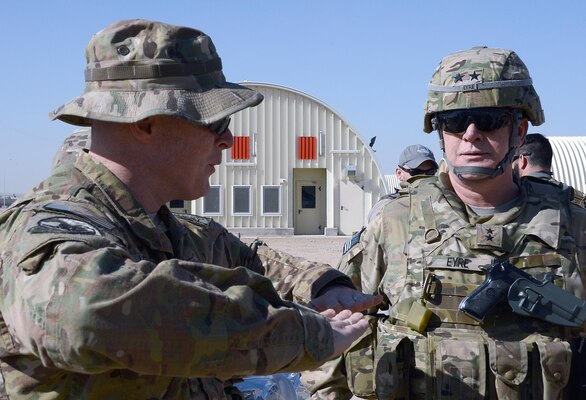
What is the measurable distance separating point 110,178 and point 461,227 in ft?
5.97

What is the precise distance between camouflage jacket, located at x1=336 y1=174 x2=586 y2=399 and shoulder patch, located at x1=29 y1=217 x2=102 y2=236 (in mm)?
1833

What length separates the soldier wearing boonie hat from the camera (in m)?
1.58

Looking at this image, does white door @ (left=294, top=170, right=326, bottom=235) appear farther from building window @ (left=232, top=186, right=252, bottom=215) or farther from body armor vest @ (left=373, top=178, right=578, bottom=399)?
body armor vest @ (left=373, top=178, right=578, bottom=399)

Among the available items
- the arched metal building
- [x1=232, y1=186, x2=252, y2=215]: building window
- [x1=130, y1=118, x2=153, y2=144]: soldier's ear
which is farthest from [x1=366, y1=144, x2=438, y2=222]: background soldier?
[x1=232, y1=186, x2=252, y2=215]: building window

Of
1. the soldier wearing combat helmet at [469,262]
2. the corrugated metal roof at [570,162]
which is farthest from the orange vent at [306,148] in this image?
the soldier wearing combat helmet at [469,262]

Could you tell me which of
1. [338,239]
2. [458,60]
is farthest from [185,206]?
[458,60]

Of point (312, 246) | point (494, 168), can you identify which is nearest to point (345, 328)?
point (494, 168)

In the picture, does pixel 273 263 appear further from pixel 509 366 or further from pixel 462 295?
pixel 509 366

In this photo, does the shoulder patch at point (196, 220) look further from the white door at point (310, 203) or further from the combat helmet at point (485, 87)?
the white door at point (310, 203)

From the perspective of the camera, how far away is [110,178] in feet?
6.97

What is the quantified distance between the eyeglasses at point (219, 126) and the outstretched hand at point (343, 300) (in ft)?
2.28

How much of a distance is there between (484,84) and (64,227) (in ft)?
7.53

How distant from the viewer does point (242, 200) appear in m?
26.8

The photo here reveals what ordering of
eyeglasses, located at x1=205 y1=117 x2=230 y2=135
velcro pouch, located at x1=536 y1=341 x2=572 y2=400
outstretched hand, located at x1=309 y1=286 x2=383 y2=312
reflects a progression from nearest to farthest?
eyeglasses, located at x1=205 y1=117 x2=230 y2=135 → outstretched hand, located at x1=309 y1=286 x2=383 y2=312 → velcro pouch, located at x1=536 y1=341 x2=572 y2=400
